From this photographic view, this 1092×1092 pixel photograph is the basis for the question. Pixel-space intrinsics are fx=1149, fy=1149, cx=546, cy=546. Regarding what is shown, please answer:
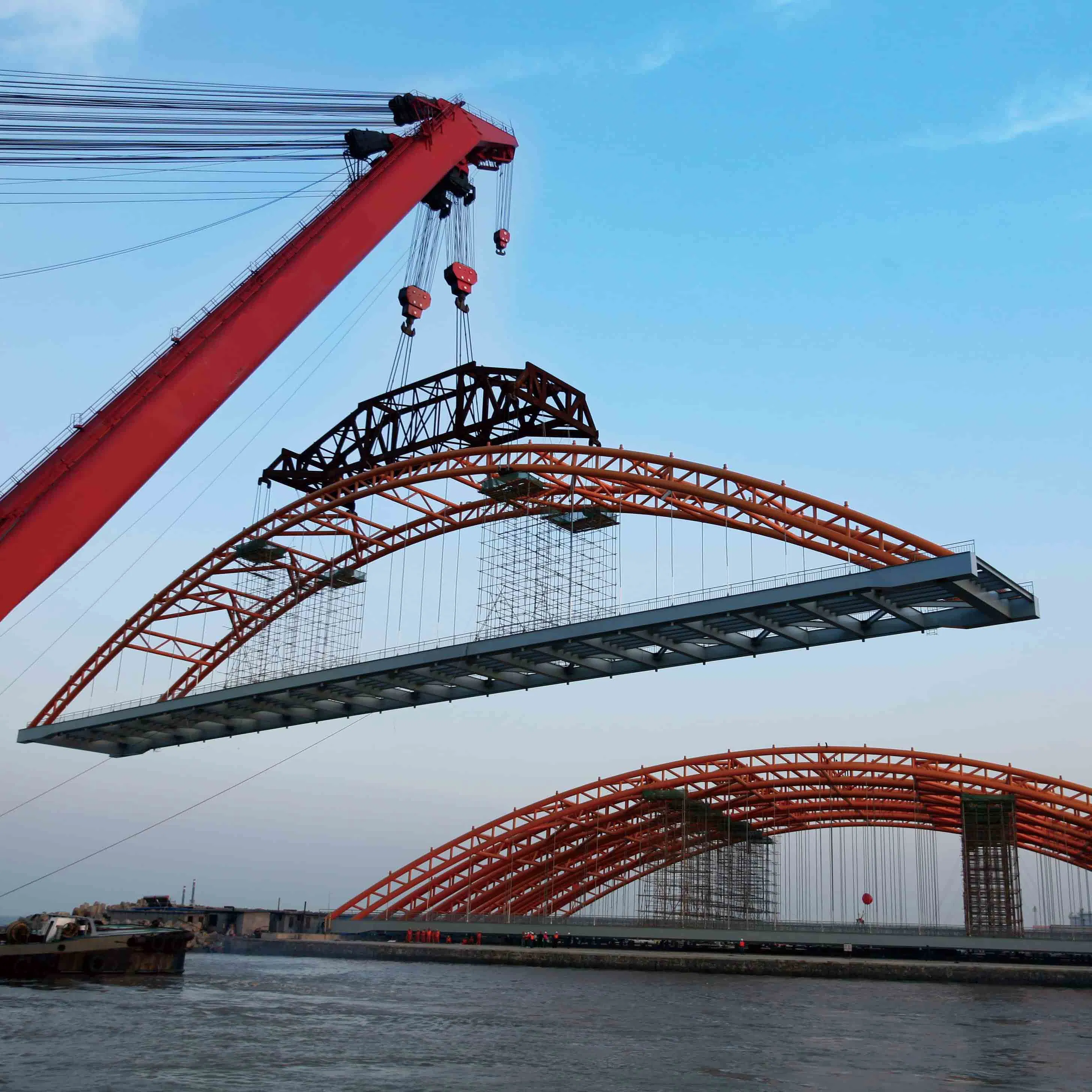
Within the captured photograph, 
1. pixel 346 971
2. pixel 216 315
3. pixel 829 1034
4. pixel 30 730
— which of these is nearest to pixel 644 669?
pixel 829 1034

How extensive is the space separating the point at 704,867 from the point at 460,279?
55155 millimetres

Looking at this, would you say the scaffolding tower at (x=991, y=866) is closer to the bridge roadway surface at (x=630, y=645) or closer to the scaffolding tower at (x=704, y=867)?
the scaffolding tower at (x=704, y=867)

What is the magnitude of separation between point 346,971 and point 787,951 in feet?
115

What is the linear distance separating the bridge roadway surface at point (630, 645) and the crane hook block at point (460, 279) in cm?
1459

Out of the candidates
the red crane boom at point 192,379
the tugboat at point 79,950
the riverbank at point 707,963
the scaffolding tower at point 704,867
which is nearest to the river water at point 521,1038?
the tugboat at point 79,950

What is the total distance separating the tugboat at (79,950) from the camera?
49.2 m

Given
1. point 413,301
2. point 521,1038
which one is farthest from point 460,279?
point 521,1038

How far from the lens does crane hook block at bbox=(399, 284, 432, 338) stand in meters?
47.8

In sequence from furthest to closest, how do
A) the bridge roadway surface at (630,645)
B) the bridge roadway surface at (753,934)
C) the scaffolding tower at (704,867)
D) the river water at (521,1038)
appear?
the scaffolding tower at (704,867), the bridge roadway surface at (753,934), the bridge roadway surface at (630,645), the river water at (521,1038)

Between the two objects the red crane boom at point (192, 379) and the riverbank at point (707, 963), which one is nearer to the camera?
the red crane boom at point (192, 379)

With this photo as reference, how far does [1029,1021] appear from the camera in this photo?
38.6m

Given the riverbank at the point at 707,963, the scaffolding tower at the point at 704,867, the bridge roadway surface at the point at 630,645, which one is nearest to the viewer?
the bridge roadway surface at the point at 630,645

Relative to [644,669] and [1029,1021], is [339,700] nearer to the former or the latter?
[644,669]

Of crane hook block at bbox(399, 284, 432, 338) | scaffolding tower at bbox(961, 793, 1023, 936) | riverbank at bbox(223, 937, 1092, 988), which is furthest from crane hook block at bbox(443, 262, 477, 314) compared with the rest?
scaffolding tower at bbox(961, 793, 1023, 936)
